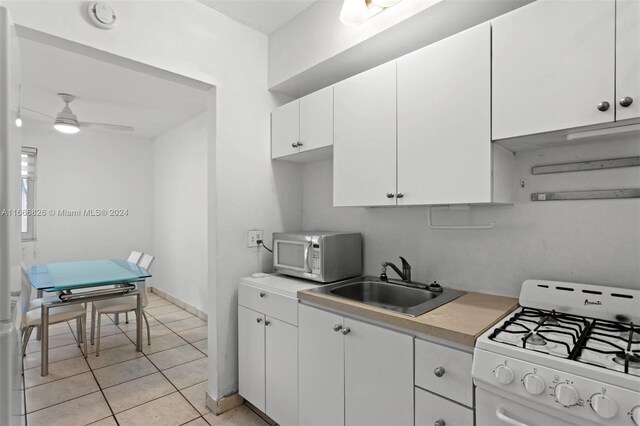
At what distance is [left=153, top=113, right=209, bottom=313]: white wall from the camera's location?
4.14 meters

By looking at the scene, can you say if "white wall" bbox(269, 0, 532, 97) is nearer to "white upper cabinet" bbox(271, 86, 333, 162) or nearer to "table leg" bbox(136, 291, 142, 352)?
"white upper cabinet" bbox(271, 86, 333, 162)

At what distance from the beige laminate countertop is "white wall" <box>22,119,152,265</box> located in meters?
4.77

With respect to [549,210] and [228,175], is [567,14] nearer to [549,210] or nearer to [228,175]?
[549,210]

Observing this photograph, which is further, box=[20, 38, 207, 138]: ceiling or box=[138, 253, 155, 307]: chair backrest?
box=[138, 253, 155, 307]: chair backrest

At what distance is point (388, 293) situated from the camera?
200 centimetres

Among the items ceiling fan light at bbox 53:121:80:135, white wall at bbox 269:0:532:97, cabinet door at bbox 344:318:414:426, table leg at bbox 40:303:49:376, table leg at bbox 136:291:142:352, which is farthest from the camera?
ceiling fan light at bbox 53:121:80:135

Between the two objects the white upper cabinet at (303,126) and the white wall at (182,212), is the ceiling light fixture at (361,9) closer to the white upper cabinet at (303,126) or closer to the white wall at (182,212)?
the white upper cabinet at (303,126)

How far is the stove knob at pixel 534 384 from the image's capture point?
937mm

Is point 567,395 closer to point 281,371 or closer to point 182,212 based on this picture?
point 281,371

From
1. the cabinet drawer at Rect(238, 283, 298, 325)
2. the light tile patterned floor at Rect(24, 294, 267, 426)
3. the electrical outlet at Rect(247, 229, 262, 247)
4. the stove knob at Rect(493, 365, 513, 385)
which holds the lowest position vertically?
the light tile patterned floor at Rect(24, 294, 267, 426)

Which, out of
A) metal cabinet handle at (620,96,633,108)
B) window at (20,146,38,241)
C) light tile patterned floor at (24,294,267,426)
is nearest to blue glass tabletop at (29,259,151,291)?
light tile patterned floor at (24,294,267,426)

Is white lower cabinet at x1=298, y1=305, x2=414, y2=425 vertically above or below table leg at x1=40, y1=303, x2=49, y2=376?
above

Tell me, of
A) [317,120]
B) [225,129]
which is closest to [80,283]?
[225,129]

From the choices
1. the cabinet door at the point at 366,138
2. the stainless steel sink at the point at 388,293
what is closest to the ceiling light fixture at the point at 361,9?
the cabinet door at the point at 366,138
